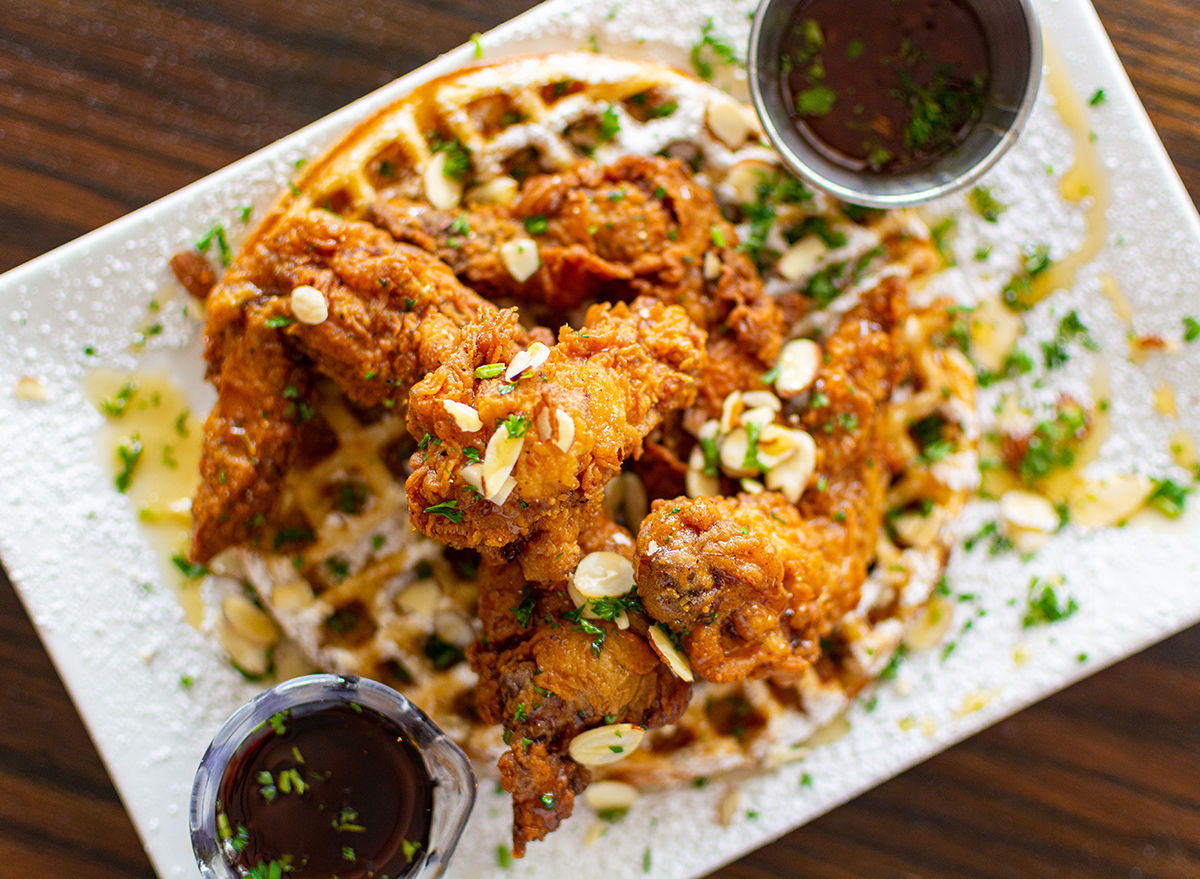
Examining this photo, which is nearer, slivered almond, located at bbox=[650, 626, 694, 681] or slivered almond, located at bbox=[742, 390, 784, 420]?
slivered almond, located at bbox=[650, 626, 694, 681]

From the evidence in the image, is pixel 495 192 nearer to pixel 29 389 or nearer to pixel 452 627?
pixel 452 627

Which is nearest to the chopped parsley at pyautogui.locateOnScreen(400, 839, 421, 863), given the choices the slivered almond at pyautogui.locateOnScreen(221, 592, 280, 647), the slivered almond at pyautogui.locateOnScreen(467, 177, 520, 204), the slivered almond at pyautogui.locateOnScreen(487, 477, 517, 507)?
the slivered almond at pyautogui.locateOnScreen(221, 592, 280, 647)

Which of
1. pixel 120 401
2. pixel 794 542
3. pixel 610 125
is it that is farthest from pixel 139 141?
pixel 794 542

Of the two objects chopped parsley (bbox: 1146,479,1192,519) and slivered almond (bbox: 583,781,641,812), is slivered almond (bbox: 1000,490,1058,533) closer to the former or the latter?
chopped parsley (bbox: 1146,479,1192,519)

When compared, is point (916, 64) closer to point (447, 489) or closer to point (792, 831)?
point (447, 489)

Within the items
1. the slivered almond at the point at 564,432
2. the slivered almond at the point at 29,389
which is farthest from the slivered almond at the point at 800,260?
the slivered almond at the point at 29,389

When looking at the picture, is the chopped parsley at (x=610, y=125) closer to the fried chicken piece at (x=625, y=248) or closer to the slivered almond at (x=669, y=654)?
the fried chicken piece at (x=625, y=248)
